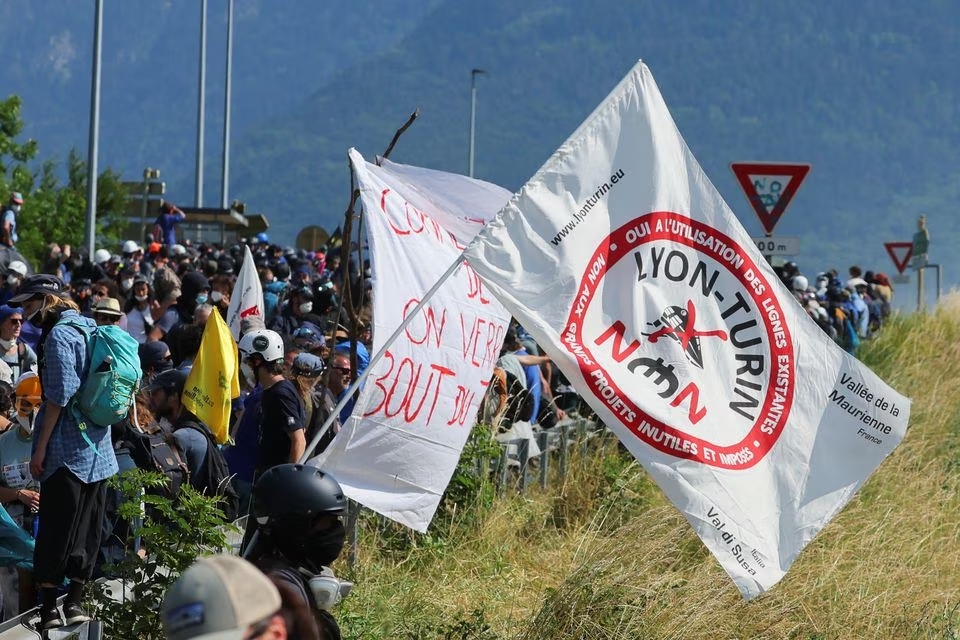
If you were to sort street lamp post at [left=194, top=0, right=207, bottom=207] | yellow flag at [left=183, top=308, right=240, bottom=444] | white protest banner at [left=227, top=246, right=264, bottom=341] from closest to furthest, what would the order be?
yellow flag at [left=183, top=308, right=240, bottom=444] → white protest banner at [left=227, top=246, right=264, bottom=341] → street lamp post at [left=194, top=0, right=207, bottom=207]

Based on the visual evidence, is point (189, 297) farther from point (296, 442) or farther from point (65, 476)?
point (65, 476)

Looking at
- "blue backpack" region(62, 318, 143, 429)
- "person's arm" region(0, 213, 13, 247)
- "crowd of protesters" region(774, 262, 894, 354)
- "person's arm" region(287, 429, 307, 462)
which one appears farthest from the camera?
"crowd of protesters" region(774, 262, 894, 354)

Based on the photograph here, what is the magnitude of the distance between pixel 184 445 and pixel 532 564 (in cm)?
233

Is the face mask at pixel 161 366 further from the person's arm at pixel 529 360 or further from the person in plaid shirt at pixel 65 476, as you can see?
the person's arm at pixel 529 360

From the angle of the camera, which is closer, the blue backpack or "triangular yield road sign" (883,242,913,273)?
the blue backpack

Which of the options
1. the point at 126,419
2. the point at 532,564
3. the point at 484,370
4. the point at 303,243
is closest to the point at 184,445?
the point at 126,419

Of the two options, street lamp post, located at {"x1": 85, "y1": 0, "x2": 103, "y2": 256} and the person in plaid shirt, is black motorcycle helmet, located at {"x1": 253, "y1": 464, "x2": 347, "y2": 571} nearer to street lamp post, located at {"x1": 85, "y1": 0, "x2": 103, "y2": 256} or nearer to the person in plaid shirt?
the person in plaid shirt

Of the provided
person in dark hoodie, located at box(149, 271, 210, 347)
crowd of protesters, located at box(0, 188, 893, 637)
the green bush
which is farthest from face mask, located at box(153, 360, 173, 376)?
the green bush

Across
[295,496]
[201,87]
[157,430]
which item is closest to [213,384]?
[157,430]

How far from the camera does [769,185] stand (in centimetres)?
1373

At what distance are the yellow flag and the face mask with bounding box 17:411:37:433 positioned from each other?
1.10 metres

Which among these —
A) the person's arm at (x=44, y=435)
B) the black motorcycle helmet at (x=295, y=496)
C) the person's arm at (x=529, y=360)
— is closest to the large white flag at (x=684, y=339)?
the black motorcycle helmet at (x=295, y=496)

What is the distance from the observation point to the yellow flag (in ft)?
28.5

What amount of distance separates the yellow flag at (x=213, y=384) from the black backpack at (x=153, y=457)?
67 cm
